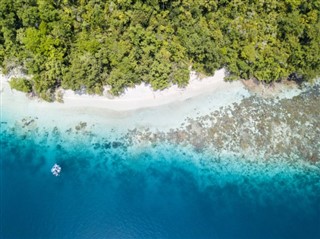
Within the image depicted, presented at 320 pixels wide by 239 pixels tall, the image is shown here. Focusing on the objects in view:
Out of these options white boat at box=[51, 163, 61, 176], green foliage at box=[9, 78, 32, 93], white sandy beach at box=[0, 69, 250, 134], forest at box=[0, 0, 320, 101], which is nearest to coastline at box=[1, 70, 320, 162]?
white sandy beach at box=[0, 69, 250, 134]

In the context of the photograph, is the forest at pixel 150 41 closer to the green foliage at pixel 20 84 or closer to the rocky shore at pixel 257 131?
the green foliage at pixel 20 84

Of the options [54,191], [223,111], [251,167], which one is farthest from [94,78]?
[251,167]

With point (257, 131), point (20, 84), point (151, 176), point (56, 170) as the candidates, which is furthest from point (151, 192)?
point (20, 84)

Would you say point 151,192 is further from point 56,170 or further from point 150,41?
point 150,41

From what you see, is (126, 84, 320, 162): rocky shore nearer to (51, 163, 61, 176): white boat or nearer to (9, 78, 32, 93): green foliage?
(51, 163, 61, 176): white boat

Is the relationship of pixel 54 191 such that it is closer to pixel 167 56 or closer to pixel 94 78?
pixel 94 78

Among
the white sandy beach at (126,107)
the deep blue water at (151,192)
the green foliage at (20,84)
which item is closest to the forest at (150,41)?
the green foliage at (20,84)
